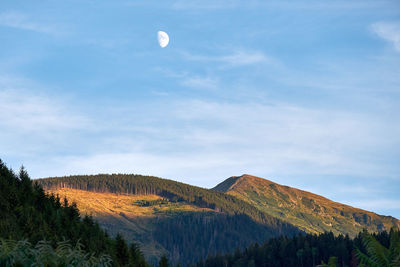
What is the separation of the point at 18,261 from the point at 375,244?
33.6ft

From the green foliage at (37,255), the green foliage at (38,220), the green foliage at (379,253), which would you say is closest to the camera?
the green foliage at (379,253)

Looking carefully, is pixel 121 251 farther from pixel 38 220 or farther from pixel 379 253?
pixel 379 253

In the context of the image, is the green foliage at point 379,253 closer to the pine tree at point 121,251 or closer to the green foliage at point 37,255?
the green foliage at point 37,255

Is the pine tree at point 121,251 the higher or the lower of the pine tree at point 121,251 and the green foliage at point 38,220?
the lower

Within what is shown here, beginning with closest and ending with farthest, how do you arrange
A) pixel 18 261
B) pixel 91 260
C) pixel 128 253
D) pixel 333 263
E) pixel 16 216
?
1. pixel 333 263
2. pixel 18 261
3. pixel 91 260
4. pixel 128 253
5. pixel 16 216

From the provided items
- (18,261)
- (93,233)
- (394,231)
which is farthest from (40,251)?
(93,233)

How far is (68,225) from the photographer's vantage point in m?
137

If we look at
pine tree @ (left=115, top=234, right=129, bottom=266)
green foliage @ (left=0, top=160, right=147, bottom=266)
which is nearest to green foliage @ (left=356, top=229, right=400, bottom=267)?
green foliage @ (left=0, top=160, right=147, bottom=266)

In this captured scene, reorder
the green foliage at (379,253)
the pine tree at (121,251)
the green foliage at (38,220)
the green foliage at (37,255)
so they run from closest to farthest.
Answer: the green foliage at (379,253) < the green foliage at (37,255) < the green foliage at (38,220) < the pine tree at (121,251)

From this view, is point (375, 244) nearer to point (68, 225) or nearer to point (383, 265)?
point (383, 265)

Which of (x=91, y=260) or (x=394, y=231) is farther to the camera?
(x=91, y=260)

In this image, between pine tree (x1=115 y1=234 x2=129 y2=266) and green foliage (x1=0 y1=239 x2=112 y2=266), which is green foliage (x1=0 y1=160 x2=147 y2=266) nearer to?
pine tree (x1=115 y1=234 x2=129 y2=266)

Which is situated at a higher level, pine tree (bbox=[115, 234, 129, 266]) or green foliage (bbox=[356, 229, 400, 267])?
green foliage (bbox=[356, 229, 400, 267])

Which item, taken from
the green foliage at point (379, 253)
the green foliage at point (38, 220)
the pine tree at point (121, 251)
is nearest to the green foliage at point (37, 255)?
the green foliage at point (379, 253)
